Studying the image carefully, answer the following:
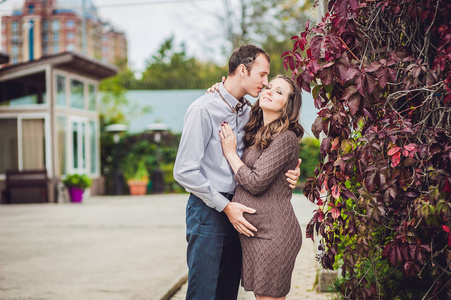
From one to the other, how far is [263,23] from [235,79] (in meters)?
26.4

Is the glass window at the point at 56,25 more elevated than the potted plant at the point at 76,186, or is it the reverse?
the glass window at the point at 56,25

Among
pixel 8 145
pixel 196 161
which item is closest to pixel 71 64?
pixel 8 145

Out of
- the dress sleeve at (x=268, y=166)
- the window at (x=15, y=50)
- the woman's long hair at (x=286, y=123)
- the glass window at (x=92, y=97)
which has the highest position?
the window at (x=15, y=50)

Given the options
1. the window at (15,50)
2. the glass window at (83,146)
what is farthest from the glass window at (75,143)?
the window at (15,50)

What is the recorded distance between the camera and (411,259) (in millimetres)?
2539

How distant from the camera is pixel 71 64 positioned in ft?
61.9

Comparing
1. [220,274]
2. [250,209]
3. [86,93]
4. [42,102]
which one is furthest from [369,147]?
[86,93]

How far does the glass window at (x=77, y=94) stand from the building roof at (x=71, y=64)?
0.41 m

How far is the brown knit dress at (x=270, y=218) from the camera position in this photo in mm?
2895

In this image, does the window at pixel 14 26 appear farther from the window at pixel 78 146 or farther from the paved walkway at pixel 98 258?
the paved walkway at pixel 98 258

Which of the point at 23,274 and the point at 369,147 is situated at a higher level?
the point at 369,147

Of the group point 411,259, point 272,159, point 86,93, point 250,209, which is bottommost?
point 411,259

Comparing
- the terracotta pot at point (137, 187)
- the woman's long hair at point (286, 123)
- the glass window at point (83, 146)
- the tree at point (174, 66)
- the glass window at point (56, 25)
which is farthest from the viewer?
the glass window at point (56, 25)

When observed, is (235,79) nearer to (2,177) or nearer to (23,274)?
(23,274)
